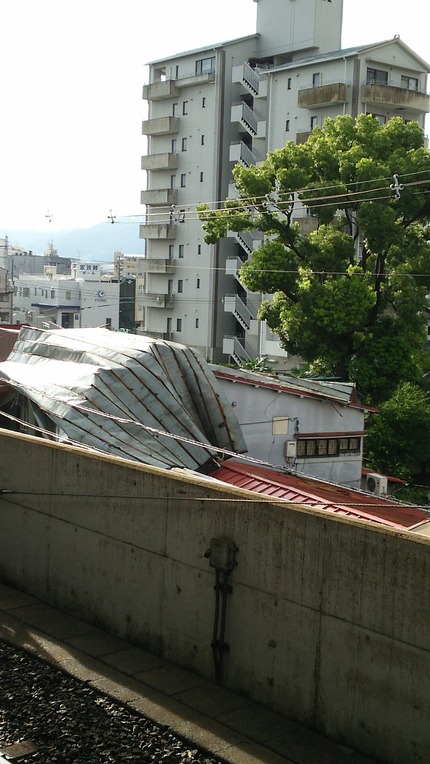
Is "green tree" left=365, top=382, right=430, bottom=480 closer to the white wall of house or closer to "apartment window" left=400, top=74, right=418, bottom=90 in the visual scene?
the white wall of house

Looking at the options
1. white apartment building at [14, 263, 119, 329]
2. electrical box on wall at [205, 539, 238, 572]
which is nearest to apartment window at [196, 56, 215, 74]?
white apartment building at [14, 263, 119, 329]

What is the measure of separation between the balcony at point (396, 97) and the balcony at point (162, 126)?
49.8ft

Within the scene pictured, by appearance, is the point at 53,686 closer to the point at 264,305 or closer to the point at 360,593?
the point at 360,593

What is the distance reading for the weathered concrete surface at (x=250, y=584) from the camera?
832 cm

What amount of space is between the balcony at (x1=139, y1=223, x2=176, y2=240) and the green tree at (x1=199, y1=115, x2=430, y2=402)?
28.1m

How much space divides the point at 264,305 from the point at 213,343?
25072mm

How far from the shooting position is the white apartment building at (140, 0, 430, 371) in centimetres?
4856

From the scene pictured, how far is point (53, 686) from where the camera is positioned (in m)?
10.1

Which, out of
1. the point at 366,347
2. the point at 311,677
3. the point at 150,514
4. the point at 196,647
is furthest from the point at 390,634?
the point at 366,347

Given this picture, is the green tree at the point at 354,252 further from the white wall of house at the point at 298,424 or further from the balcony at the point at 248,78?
the balcony at the point at 248,78

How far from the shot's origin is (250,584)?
32.0 ft

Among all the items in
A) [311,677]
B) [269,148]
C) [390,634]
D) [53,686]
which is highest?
[269,148]

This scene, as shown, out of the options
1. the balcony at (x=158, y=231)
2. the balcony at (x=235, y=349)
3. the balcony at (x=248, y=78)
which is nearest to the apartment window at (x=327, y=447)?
the balcony at (x=235, y=349)

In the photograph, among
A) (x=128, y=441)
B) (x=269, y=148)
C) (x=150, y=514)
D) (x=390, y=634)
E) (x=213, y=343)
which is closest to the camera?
(x=390, y=634)
